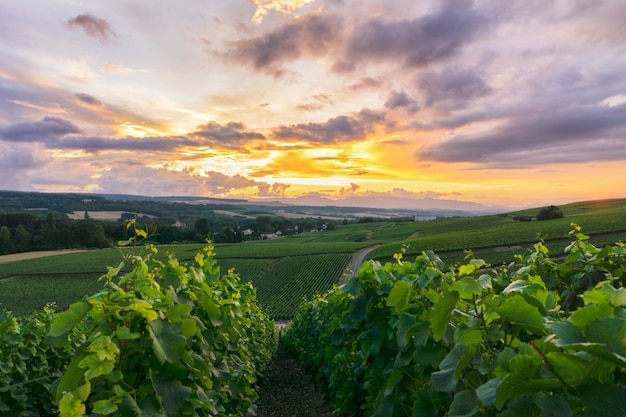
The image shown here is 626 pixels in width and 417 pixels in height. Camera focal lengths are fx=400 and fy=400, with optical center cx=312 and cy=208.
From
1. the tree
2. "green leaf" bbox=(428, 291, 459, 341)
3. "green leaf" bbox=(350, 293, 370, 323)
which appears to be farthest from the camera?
the tree

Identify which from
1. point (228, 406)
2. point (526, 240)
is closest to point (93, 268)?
point (526, 240)

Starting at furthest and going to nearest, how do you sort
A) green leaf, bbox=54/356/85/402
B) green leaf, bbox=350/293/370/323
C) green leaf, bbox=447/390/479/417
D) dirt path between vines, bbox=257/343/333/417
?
1. dirt path between vines, bbox=257/343/333/417
2. green leaf, bbox=350/293/370/323
3. green leaf, bbox=54/356/85/402
4. green leaf, bbox=447/390/479/417

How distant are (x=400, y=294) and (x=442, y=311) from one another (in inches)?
30.7

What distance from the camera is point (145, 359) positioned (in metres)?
2.36

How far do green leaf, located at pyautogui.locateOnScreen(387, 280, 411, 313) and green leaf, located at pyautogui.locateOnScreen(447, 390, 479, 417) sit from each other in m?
0.97

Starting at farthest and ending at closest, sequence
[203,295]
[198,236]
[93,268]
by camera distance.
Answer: [198,236] < [93,268] < [203,295]

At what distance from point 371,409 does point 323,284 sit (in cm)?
5131

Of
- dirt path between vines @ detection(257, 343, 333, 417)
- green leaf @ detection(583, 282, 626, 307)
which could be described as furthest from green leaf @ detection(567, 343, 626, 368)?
dirt path between vines @ detection(257, 343, 333, 417)

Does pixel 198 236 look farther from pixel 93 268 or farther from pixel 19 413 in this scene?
pixel 19 413

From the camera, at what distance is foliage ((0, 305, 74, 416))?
14.8 feet

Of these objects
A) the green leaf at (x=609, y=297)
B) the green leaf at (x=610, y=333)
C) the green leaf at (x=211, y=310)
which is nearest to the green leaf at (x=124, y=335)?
the green leaf at (x=211, y=310)

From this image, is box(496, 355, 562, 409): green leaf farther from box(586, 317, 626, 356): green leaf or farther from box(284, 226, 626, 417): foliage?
box(586, 317, 626, 356): green leaf

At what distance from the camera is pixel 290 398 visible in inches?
410

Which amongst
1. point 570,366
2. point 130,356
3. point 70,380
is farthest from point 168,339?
point 570,366
